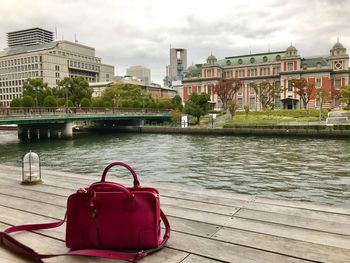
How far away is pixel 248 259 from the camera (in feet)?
8.97

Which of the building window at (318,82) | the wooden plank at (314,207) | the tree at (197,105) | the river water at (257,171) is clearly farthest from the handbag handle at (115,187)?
the building window at (318,82)

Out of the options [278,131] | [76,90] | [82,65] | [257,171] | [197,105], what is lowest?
[257,171]

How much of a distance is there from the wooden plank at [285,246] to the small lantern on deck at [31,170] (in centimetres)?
379

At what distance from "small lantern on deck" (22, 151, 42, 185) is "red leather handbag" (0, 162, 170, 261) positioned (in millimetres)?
3046

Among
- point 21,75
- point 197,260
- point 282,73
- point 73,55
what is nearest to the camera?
point 197,260

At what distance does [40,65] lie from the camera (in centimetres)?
11425

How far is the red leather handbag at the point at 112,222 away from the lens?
2.77 meters

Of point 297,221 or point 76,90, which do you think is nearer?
point 297,221

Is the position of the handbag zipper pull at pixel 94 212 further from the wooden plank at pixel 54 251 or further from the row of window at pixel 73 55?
the row of window at pixel 73 55

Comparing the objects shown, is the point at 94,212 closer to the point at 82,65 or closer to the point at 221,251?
the point at 221,251

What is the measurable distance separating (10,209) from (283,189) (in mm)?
10209

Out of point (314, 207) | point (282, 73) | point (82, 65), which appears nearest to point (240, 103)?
point (282, 73)

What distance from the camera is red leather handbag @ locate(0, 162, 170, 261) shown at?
2771 millimetres

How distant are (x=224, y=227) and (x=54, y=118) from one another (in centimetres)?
3963
